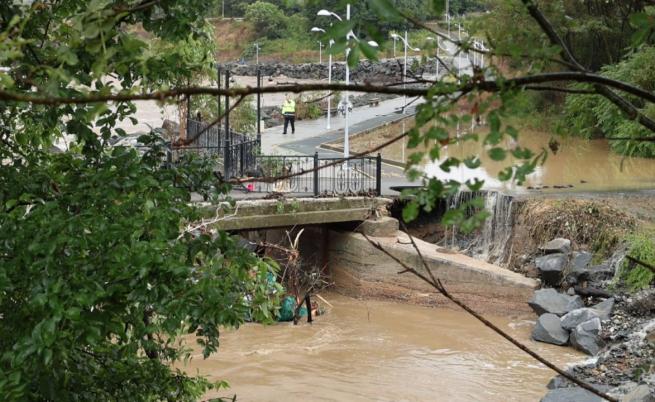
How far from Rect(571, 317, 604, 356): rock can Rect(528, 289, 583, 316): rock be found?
3.66 feet

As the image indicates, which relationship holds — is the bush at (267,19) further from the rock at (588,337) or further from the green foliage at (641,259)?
the rock at (588,337)

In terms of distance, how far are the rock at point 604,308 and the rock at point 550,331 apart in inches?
29.5

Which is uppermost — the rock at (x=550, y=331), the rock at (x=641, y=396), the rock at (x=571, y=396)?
the rock at (x=641, y=396)

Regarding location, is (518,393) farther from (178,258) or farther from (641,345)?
(178,258)

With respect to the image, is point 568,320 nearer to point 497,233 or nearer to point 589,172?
point 497,233

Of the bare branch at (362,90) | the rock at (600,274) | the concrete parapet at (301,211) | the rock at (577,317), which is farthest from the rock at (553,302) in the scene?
the bare branch at (362,90)

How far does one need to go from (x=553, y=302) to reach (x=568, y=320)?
0.92 meters

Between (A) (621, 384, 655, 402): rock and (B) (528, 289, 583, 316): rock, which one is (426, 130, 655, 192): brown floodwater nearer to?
(B) (528, 289, 583, 316): rock

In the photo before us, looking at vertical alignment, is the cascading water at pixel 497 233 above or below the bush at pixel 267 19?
below

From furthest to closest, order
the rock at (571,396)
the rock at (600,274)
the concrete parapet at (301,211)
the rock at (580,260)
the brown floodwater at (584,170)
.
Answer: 1. the brown floodwater at (584,170)
2. the concrete parapet at (301,211)
3. the rock at (580,260)
4. the rock at (600,274)
5. the rock at (571,396)

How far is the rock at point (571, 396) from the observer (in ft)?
40.8

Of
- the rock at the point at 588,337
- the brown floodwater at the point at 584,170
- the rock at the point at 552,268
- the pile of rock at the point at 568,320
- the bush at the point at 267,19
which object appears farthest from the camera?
the bush at the point at 267,19

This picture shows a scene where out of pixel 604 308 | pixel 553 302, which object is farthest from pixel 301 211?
pixel 604 308

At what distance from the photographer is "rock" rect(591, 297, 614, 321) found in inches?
680
